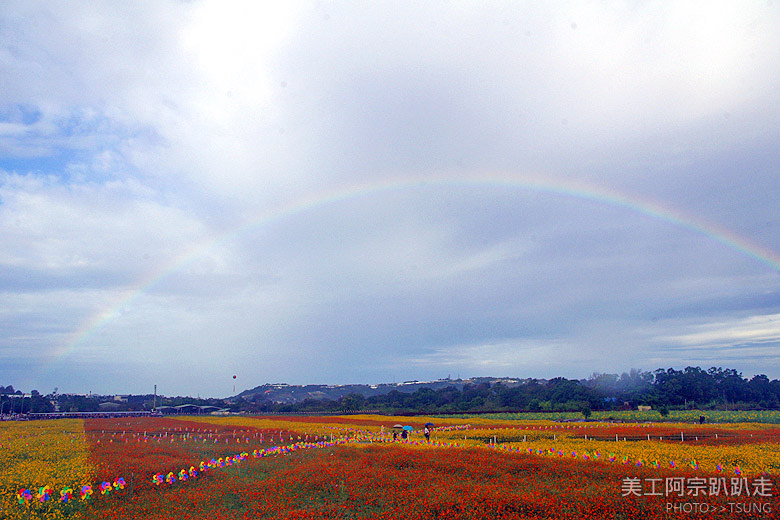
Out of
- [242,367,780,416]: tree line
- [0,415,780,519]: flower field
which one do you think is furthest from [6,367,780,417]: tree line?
[0,415,780,519]: flower field

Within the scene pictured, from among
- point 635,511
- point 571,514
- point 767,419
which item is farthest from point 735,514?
point 767,419

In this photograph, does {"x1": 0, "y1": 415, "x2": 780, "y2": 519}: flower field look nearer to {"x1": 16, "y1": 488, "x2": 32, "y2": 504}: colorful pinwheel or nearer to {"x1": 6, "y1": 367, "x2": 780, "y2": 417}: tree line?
{"x1": 16, "y1": 488, "x2": 32, "y2": 504}: colorful pinwheel

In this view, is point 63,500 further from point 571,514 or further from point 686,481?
point 686,481

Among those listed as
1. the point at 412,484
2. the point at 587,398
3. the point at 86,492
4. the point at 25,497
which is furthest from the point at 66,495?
the point at 587,398

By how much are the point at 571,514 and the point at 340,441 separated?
17178 mm

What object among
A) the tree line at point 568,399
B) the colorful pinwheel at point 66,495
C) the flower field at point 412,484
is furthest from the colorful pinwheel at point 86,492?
the tree line at point 568,399

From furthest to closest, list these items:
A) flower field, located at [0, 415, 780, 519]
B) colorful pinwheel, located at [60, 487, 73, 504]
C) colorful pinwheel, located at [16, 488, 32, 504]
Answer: colorful pinwheel, located at [60, 487, 73, 504]
colorful pinwheel, located at [16, 488, 32, 504]
flower field, located at [0, 415, 780, 519]

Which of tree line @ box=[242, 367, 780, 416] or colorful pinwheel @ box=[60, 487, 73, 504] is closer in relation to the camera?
colorful pinwheel @ box=[60, 487, 73, 504]

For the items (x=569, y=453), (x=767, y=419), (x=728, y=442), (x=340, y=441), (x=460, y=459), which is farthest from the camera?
(x=767, y=419)

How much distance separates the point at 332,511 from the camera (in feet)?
34.4

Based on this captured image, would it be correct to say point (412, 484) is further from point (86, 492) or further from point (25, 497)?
point (25, 497)

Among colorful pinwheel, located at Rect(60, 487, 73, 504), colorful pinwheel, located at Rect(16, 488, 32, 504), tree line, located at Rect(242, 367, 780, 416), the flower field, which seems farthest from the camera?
tree line, located at Rect(242, 367, 780, 416)

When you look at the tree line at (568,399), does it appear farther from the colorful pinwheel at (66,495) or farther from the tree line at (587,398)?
the colorful pinwheel at (66,495)

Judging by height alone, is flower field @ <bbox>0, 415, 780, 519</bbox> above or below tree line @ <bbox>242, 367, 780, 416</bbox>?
above
